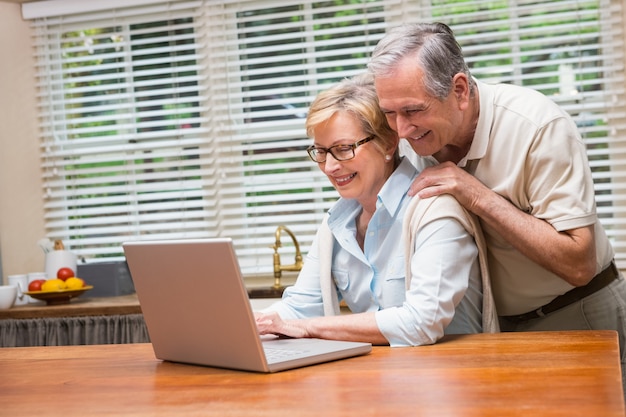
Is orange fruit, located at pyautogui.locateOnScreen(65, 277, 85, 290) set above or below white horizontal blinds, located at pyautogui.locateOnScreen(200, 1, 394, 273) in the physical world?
below

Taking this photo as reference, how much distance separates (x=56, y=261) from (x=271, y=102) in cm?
130

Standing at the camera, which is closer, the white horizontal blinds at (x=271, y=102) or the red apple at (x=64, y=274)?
the red apple at (x=64, y=274)

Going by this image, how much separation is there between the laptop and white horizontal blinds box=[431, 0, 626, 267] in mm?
2490

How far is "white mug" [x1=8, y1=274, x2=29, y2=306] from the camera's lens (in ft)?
13.4

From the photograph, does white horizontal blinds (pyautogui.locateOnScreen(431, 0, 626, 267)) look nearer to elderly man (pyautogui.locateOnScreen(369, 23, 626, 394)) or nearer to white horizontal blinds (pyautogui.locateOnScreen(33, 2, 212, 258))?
white horizontal blinds (pyautogui.locateOnScreen(33, 2, 212, 258))

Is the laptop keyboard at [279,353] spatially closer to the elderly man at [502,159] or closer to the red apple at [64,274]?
the elderly man at [502,159]

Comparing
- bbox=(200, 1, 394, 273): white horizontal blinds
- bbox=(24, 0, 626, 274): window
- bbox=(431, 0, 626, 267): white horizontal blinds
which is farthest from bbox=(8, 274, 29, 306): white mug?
bbox=(431, 0, 626, 267): white horizontal blinds

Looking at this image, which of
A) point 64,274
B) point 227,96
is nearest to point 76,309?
point 64,274

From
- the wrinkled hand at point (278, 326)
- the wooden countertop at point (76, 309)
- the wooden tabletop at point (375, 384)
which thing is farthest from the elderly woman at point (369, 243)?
the wooden countertop at point (76, 309)

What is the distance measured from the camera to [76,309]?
3.79m

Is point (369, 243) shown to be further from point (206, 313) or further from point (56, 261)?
Result: point (56, 261)

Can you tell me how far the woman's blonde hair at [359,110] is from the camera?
214 centimetres

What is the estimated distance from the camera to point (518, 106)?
2.09 metres

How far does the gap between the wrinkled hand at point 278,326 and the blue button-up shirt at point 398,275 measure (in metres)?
0.19
